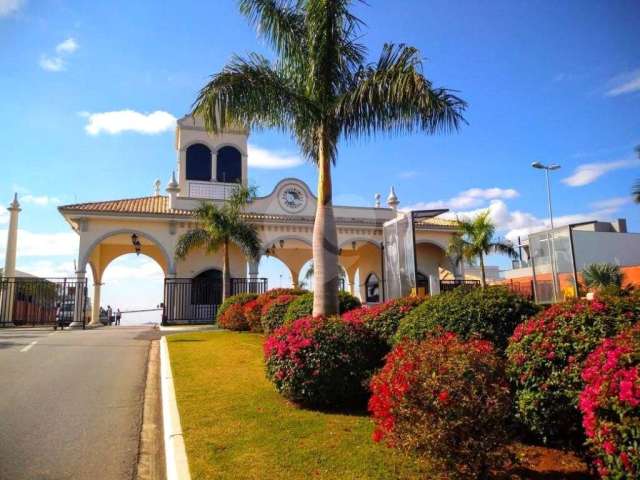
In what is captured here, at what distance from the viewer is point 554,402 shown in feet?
13.6

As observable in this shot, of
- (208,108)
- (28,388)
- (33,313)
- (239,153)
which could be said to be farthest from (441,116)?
(33,313)

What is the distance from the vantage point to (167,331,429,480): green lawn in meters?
4.32

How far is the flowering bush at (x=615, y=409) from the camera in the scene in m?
2.93

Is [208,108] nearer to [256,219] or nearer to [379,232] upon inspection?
[256,219]

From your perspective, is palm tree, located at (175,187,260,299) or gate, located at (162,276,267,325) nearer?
palm tree, located at (175,187,260,299)

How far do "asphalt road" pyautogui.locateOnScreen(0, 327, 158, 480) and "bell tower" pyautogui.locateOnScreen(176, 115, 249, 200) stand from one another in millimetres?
17863

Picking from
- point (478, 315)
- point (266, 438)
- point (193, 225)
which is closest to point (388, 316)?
point (478, 315)

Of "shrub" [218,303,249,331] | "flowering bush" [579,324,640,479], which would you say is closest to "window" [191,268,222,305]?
"shrub" [218,303,249,331]

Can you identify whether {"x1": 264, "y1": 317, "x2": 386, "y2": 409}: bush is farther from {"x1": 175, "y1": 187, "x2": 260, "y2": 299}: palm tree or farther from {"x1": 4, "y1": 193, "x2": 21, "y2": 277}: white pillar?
{"x1": 4, "y1": 193, "x2": 21, "y2": 277}: white pillar

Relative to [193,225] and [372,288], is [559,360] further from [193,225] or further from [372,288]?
[372,288]

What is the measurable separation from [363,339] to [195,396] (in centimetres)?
262

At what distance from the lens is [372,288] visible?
107 feet

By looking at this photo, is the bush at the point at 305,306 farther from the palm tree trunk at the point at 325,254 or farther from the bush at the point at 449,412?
the bush at the point at 449,412

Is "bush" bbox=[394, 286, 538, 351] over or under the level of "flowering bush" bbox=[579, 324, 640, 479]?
over
